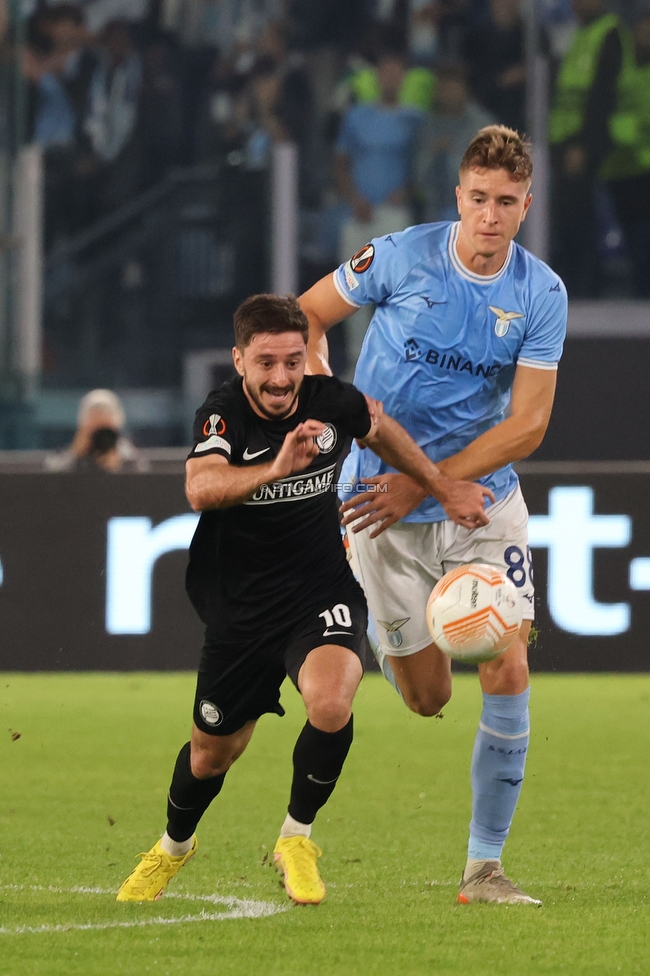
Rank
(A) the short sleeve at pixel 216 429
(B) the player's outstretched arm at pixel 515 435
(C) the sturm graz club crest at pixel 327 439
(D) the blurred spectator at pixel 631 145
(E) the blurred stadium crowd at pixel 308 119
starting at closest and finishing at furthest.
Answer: (A) the short sleeve at pixel 216 429
(C) the sturm graz club crest at pixel 327 439
(B) the player's outstretched arm at pixel 515 435
(E) the blurred stadium crowd at pixel 308 119
(D) the blurred spectator at pixel 631 145

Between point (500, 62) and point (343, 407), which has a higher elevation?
point (500, 62)

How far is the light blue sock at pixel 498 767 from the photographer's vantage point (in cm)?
459

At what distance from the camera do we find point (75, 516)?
365 inches

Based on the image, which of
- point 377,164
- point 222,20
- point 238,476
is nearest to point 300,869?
point 238,476

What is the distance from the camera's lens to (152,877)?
175 inches

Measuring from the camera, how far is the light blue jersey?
4.77 meters

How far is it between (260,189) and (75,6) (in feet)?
11.0

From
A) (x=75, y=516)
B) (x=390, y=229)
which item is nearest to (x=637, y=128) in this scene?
(x=390, y=229)

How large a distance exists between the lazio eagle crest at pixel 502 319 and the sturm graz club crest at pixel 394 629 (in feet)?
2.97

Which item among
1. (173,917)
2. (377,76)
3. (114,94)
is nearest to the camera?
(173,917)

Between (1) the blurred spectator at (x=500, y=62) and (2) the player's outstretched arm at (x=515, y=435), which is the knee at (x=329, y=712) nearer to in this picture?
(2) the player's outstretched arm at (x=515, y=435)

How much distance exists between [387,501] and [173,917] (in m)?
1.33

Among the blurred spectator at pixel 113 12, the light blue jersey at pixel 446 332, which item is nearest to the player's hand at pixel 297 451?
the light blue jersey at pixel 446 332

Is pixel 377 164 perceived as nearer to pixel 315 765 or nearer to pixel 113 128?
pixel 113 128
